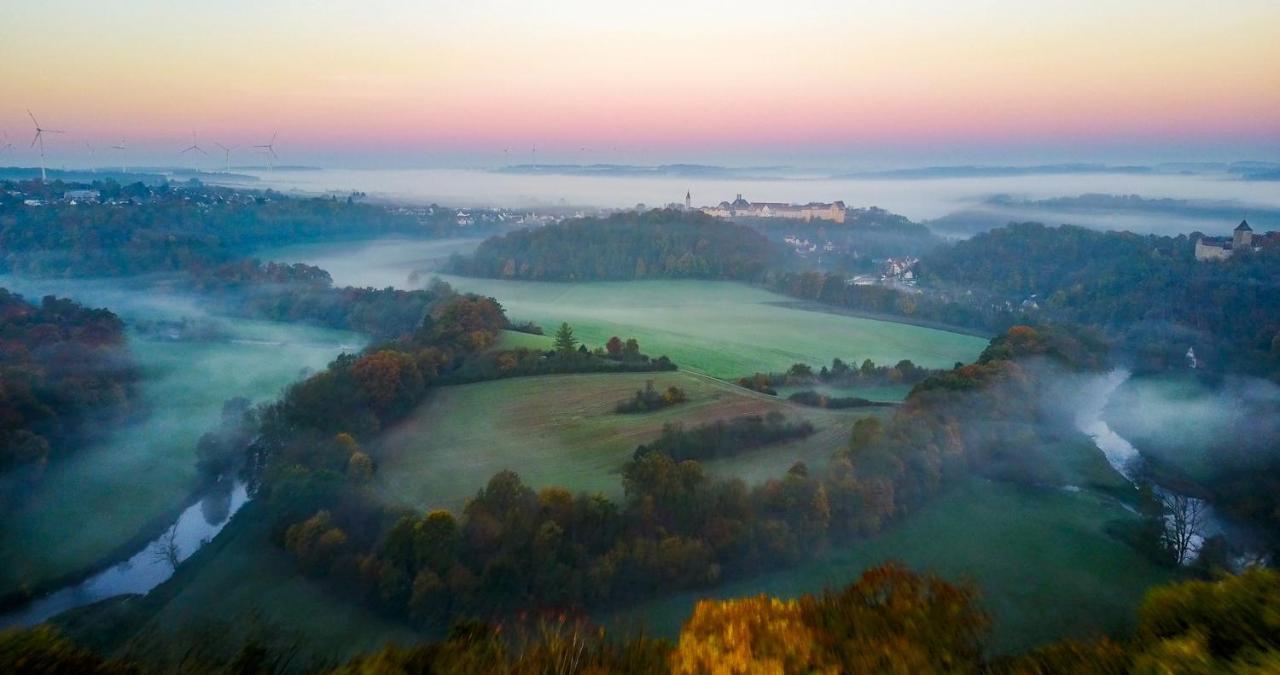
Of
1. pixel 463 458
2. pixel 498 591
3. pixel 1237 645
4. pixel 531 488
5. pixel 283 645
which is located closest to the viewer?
pixel 1237 645

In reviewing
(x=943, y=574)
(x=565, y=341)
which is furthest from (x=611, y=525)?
(x=565, y=341)

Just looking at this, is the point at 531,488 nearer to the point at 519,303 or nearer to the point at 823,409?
the point at 823,409

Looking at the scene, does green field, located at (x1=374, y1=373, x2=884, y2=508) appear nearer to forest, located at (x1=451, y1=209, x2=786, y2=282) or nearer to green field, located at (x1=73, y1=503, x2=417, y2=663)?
green field, located at (x1=73, y1=503, x2=417, y2=663)

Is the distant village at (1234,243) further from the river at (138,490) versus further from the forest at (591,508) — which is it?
the river at (138,490)

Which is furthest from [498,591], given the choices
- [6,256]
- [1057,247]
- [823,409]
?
[1057,247]

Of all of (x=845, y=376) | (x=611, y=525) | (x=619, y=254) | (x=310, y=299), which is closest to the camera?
(x=611, y=525)

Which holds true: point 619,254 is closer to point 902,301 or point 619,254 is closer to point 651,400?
point 902,301
